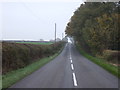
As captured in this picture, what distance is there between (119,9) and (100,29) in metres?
8.44

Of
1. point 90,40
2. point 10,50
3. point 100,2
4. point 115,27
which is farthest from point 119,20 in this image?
point 10,50

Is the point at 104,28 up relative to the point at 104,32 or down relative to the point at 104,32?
up

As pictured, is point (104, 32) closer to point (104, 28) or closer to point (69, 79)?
point (104, 28)

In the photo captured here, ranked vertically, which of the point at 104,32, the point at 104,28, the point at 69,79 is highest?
the point at 104,28

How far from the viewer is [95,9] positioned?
156 feet

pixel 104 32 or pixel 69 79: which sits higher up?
pixel 104 32

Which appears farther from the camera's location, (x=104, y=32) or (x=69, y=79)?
(x=104, y=32)

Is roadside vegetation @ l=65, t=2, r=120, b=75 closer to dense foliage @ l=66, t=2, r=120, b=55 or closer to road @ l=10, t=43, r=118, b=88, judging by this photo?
dense foliage @ l=66, t=2, r=120, b=55

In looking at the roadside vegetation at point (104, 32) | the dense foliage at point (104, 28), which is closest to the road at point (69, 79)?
the roadside vegetation at point (104, 32)

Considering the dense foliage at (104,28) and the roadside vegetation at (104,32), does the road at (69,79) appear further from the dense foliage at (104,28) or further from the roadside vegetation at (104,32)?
the dense foliage at (104,28)

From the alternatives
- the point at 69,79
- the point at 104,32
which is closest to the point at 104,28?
the point at 104,32

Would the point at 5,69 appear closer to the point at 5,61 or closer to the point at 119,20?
the point at 5,61

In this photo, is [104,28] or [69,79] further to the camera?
[104,28]

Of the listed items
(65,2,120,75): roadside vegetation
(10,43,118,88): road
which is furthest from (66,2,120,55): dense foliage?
(10,43,118,88): road
